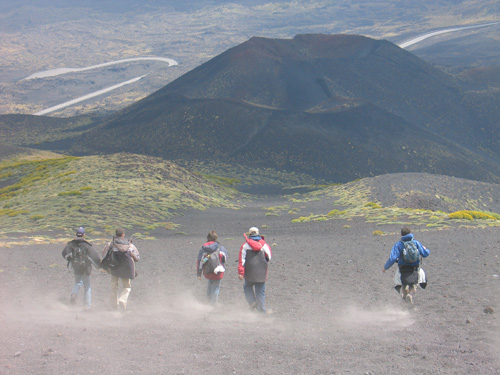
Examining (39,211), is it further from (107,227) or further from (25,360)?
(25,360)

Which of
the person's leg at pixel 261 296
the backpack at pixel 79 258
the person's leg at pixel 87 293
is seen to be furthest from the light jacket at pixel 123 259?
the person's leg at pixel 261 296

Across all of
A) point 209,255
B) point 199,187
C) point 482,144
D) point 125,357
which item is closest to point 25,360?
point 125,357

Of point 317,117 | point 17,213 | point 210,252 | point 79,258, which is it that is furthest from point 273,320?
point 317,117

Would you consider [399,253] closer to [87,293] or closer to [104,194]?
[87,293]

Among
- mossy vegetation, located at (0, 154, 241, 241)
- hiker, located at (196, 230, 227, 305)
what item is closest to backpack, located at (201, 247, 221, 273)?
hiker, located at (196, 230, 227, 305)

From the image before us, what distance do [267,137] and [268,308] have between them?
73418 millimetres

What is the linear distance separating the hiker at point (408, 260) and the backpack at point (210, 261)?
424 centimetres

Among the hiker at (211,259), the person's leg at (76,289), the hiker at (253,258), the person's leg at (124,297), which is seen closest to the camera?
the hiker at (253,258)

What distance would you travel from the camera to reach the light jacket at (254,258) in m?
14.7

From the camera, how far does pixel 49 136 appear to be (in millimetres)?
119562

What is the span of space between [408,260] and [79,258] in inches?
331

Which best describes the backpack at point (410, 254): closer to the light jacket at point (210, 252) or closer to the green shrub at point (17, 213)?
the light jacket at point (210, 252)

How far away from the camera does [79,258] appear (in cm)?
1545

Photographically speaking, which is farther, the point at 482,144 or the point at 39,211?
the point at 482,144
